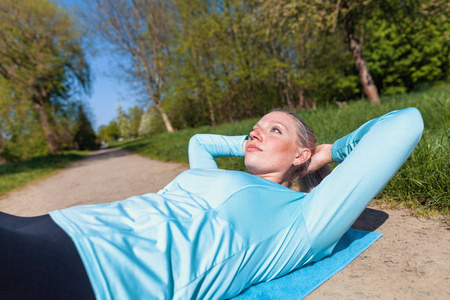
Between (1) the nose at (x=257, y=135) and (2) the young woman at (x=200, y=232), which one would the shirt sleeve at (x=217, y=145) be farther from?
(2) the young woman at (x=200, y=232)

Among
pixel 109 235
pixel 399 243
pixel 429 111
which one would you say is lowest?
pixel 399 243

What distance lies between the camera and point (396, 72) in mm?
18656

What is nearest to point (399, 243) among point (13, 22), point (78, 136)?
point (13, 22)

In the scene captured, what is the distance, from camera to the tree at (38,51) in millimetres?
14336

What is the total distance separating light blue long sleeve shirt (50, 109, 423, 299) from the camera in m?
1.16

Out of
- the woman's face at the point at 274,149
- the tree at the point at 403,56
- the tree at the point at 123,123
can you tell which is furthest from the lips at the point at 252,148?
the tree at the point at 123,123

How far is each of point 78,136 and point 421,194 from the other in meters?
32.6

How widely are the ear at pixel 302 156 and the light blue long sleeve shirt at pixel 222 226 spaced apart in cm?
30

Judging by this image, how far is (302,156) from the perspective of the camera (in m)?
1.91

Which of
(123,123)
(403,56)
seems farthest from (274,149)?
(123,123)

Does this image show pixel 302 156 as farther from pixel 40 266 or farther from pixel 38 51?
pixel 38 51

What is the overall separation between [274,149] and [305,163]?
1.13 ft

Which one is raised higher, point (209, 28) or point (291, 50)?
point (209, 28)

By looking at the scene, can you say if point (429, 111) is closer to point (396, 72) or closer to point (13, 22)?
point (396, 72)
